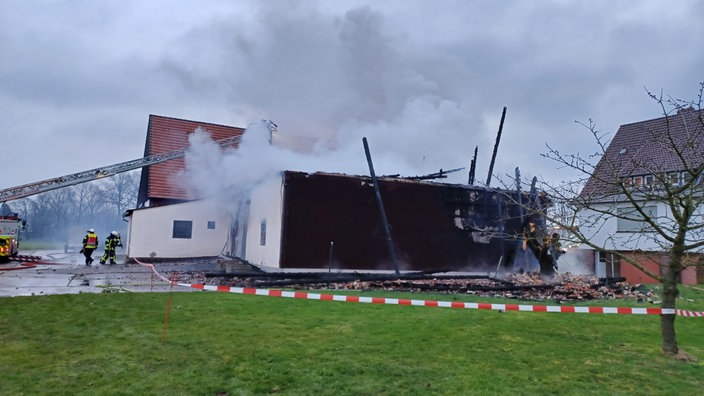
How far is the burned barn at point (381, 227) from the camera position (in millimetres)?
14398

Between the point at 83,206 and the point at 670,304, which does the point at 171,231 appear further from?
the point at 83,206

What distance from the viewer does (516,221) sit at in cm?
1738

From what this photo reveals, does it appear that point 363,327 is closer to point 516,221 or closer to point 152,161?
point 516,221

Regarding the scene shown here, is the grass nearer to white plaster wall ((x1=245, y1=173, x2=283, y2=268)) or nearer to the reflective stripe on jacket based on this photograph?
white plaster wall ((x1=245, y1=173, x2=283, y2=268))

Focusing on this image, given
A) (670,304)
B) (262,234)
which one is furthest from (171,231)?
(670,304)

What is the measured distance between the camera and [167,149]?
26.9 m

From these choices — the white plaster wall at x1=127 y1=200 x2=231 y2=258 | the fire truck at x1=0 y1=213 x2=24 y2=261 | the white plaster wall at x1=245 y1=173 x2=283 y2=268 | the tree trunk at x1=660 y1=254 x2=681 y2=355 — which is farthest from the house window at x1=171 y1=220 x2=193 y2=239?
the tree trunk at x1=660 y1=254 x2=681 y2=355

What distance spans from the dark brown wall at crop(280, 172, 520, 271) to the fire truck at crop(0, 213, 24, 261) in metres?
13.0

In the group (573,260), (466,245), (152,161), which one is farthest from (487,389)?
(152,161)

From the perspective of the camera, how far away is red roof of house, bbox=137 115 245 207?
82.0 feet

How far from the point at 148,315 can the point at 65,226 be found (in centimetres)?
6444

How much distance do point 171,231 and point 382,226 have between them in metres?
10.9

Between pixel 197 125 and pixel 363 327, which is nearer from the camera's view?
pixel 363 327

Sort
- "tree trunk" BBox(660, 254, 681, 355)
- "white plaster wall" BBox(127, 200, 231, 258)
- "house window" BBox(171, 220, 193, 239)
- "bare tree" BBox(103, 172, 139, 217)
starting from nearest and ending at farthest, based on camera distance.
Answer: "tree trunk" BBox(660, 254, 681, 355) < "white plaster wall" BBox(127, 200, 231, 258) < "house window" BBox(171, 220, 193, 239) < "bare tree" BBox(103, 172, 139, 217)
